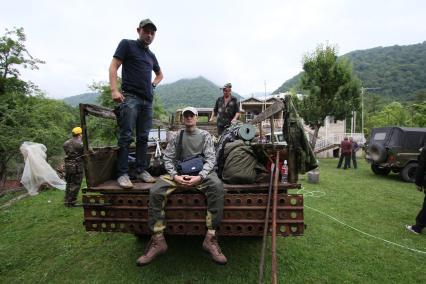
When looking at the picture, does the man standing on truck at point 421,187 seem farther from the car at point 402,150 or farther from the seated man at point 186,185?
the car at point 402,150

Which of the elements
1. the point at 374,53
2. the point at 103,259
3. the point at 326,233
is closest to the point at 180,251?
the point at 103,259

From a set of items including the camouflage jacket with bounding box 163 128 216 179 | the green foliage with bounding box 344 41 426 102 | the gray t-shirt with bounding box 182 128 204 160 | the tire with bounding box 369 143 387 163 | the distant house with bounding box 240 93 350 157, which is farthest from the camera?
the green foliage with bounding box 344 41 426 102

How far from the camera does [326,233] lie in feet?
13.6

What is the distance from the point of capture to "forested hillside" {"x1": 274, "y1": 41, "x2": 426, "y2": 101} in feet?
208

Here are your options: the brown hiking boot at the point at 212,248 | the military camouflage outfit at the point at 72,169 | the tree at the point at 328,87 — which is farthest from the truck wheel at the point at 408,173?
the military camouflage outfit at the point at 72,169

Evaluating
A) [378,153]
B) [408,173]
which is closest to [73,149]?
[378,153]

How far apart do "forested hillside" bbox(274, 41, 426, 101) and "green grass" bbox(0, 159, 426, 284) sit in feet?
179

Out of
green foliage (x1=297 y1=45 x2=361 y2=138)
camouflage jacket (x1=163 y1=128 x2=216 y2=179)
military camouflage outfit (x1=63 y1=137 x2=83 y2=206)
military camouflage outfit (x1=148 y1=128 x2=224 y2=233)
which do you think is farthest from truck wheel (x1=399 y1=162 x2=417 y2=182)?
military camouflage outfit (x1=63 y1=137 x2=83 y2=206)

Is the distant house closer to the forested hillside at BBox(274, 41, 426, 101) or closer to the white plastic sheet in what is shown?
the white plastic sheet

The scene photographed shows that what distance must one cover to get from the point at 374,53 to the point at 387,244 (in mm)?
115097

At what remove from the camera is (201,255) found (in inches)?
123

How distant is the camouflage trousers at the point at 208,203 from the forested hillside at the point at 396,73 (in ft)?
185

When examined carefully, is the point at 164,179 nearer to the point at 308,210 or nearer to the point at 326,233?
the point at 326,233

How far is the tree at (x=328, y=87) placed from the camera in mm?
17547
